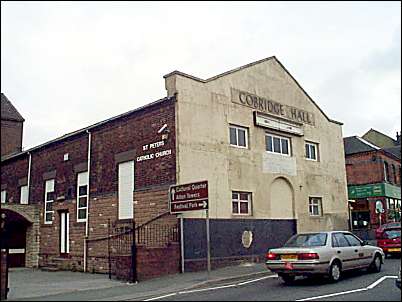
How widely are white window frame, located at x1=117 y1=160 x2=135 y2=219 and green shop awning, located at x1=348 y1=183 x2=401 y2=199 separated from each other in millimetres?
27066

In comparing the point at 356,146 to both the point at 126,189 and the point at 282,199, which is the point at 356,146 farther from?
the point at 126,189

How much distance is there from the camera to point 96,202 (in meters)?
21.9

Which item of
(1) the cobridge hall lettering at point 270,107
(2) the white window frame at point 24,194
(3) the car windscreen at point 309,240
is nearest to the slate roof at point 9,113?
(2) the white window frame at point 24,194

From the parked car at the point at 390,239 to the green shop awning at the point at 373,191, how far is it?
20.4m

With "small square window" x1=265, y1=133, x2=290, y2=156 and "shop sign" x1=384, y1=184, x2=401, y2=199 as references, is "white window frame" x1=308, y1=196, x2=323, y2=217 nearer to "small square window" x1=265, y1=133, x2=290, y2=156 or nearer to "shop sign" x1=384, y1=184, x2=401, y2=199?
"small square window" x1=265, y1=133, x2=290, y2=156

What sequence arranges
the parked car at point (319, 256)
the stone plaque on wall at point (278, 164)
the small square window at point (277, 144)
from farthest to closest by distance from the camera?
the small square window at point (277, 144) → the stone plaque on wall at point (278, 164) → the parked car at point (319, 256)

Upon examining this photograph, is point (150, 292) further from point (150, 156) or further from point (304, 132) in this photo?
point (304, 132)

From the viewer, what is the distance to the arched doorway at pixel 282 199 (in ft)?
72.7

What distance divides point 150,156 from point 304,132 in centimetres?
914

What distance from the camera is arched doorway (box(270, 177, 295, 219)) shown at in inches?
873

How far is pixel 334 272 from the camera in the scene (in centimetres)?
1376

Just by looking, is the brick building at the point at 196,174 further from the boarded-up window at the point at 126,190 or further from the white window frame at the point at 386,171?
the white window frame at the point at 386,171

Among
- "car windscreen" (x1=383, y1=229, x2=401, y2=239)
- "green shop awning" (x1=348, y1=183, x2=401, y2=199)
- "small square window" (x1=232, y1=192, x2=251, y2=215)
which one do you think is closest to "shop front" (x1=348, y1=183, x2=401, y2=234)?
"green shop awning" (x1=348, y1=183, x2=401, y2=199)

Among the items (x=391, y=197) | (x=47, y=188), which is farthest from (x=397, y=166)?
(x=47, y=188)
